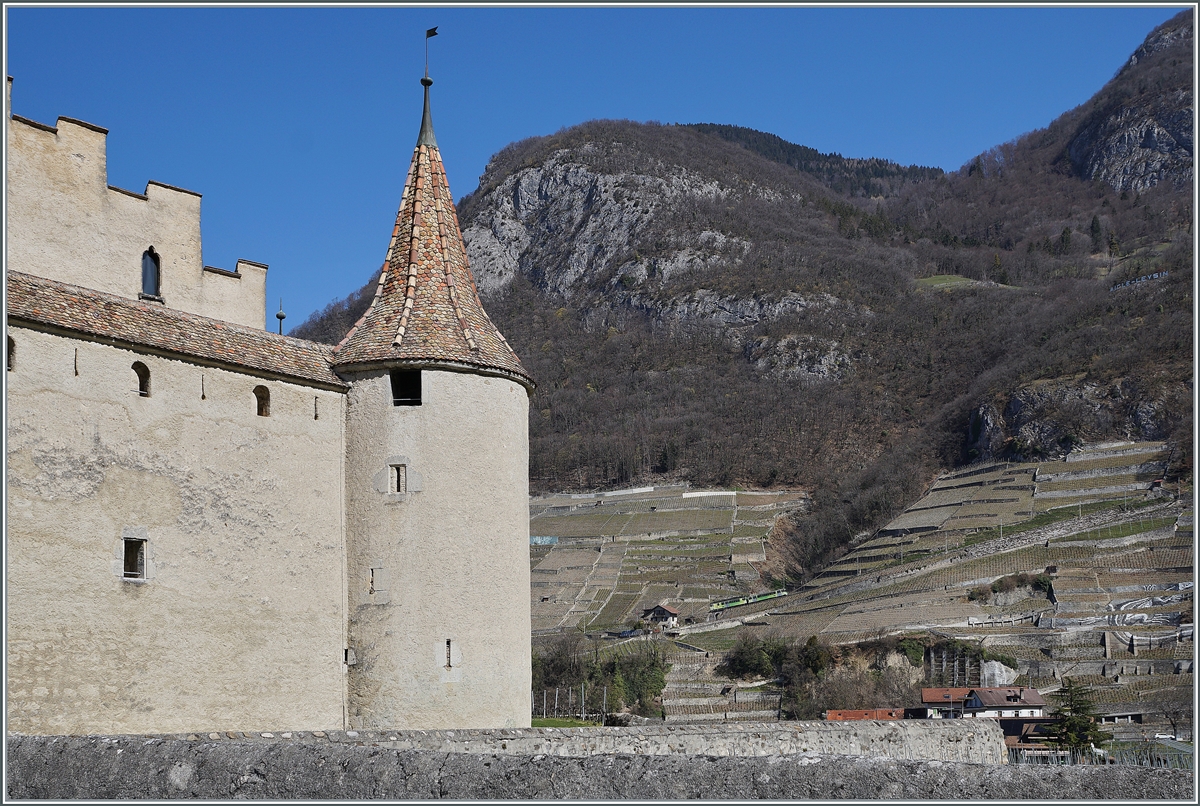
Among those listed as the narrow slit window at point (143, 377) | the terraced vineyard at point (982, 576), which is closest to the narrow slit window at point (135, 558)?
the narrow slit window at point (143, 377)

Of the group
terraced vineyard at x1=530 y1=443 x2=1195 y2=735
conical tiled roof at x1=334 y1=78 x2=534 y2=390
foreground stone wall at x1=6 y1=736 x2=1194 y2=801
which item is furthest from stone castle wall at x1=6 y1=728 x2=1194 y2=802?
terraced vineyard at x1=530 y1=443 x2=1195 y2=735

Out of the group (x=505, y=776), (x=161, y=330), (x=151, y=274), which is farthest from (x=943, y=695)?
(x=505, y=776)


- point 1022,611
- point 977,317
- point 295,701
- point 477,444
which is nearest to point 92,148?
point 477,444

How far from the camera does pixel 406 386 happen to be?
A: 19.0 meters

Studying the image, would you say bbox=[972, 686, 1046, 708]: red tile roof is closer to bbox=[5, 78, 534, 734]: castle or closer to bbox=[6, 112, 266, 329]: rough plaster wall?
bbox=[5, 78, 534, 734]: castle

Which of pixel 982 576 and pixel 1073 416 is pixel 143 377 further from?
pixel 1073 416

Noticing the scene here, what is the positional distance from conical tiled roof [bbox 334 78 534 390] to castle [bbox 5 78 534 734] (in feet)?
0.17

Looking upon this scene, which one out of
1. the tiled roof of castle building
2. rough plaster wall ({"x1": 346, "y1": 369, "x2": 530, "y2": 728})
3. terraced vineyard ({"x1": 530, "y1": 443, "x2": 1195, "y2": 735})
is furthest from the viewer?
terraced vineyard ({"x1": 530, "y1": 443, "x2": 1195, "y2": 735})

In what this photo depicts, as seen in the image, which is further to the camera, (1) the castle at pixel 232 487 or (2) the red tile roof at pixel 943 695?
(2) the red tile roof at pixel 943 695

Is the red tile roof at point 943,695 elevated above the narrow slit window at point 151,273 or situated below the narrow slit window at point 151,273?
below

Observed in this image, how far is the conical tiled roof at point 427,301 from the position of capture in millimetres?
18625

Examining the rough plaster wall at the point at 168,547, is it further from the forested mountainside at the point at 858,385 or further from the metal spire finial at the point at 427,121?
the forested mountainside at the point at 858,385

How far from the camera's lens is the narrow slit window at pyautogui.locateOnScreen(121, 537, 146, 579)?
15.7 m

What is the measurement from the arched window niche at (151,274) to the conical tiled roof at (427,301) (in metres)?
2.59
